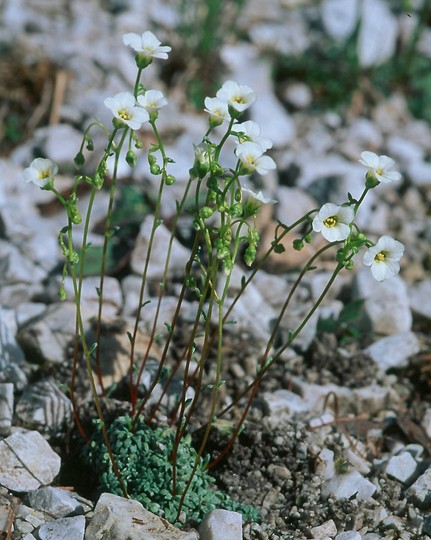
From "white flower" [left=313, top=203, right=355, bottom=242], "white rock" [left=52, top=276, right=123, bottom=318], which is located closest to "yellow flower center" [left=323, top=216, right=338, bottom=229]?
"white flower" [left=313, top=203, right=355, bottom=242]

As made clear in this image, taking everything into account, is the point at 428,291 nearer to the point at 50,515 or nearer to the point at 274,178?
the point at 274,178

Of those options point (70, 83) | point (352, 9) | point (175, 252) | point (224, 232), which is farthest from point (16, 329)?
point (352, 9)

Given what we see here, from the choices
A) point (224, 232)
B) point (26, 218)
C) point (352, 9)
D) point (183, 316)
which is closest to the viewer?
point (224, 232)

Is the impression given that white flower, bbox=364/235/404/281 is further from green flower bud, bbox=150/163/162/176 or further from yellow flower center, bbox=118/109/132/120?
yellow flower center, bbox=118/109/132/120

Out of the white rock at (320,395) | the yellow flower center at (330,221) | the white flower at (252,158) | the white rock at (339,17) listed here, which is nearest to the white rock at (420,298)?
the white rock at (320,395)

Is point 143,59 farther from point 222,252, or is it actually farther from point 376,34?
point 376,34

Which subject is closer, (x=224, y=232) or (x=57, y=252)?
(x=224, y=232)
